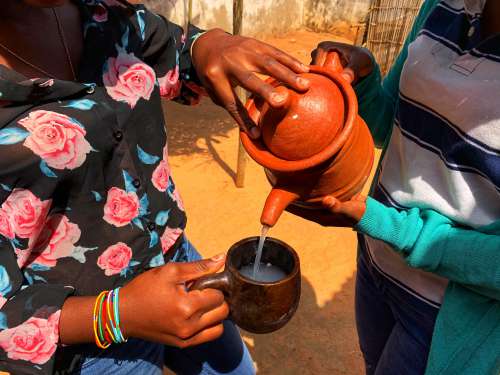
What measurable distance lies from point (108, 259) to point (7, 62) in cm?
59

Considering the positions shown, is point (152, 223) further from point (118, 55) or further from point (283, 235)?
point (283, 235)

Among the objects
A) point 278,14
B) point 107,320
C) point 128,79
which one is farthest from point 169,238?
point 278,14

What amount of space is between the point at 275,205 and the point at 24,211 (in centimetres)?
63

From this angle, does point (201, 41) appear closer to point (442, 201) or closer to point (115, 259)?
point (115, 259)

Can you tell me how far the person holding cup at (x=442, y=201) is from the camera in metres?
1.07

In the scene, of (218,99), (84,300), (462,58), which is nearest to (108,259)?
(84,300)

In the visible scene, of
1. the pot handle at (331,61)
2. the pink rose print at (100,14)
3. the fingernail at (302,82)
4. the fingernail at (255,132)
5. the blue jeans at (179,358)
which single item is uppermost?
the pink rose print at (100,14)

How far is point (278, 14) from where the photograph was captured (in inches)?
345

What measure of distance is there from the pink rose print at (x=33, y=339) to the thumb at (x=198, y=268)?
320 mm

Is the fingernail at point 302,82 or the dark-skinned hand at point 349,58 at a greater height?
the fingernail at point 302,82

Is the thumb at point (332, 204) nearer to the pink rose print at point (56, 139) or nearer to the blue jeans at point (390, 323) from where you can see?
the blue jeans at point (390, 323)

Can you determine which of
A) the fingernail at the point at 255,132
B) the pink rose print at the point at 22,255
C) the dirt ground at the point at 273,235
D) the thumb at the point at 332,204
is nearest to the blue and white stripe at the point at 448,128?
the thumb at the point at 332,204

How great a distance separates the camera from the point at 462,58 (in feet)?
3.66

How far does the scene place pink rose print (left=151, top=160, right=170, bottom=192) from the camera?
1409 mm
